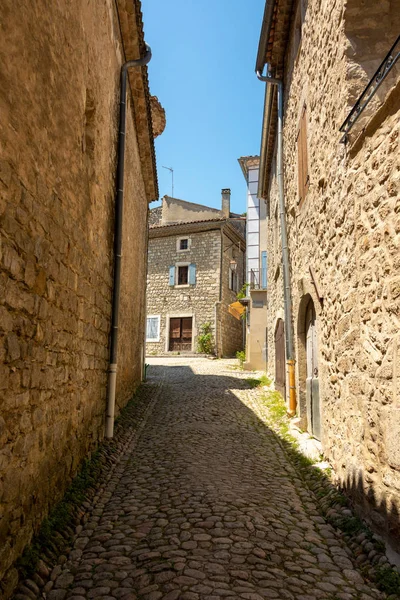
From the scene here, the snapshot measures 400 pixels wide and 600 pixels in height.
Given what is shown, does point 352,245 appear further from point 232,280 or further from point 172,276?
point 232,280

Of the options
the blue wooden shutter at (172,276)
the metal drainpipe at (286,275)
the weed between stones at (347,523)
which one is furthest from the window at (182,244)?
the weed between stones at (347,523)

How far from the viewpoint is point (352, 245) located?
139 inches

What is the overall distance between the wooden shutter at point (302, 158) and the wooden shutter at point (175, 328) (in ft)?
51.7

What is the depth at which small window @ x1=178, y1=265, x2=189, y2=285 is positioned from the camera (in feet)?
71.4

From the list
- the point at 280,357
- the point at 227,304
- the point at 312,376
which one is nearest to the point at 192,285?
the point at 227,304

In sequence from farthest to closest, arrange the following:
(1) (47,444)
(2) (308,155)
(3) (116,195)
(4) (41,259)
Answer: (3) (116,195), (2) (308,155), (1) (47,444), (4) (41,259)

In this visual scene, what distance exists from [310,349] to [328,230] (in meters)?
2.11

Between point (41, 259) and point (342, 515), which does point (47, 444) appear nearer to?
point (41, 259)

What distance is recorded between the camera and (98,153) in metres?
4.64

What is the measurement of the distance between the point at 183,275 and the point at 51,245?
18.9m

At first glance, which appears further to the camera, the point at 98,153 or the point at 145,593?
the point at 98,153

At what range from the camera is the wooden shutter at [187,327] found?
2114 centimetres

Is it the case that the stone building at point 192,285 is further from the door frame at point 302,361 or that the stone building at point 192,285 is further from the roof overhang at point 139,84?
the door frame at point 302,361

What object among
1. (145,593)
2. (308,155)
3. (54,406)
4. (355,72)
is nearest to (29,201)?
(54,406)
